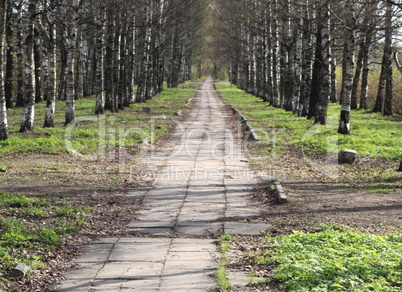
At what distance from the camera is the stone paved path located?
19.1 ft

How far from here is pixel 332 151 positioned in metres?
14.9

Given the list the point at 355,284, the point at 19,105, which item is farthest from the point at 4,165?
the point at 19,105

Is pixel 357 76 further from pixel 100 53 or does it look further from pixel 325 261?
pixel 325 261

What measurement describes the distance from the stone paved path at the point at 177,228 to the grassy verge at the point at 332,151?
1.43 meters

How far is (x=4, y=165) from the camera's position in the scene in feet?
39.6

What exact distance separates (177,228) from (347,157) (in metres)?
7.19

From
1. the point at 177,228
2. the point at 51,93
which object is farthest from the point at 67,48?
the point at 177,228

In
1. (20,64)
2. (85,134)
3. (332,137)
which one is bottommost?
(85,134)

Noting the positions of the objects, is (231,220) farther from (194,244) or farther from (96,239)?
(96,239)

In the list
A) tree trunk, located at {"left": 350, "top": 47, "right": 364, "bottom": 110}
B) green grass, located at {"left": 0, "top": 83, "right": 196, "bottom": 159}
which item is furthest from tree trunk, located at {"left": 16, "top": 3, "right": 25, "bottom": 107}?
tree trunk, located at {"left": 350, "top": 47, "right": 364, "bottom": 110}

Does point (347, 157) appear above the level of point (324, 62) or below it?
below

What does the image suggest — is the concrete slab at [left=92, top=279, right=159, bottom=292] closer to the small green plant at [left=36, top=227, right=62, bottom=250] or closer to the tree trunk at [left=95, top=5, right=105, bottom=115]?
the small green plant at [left=36, top=227, right=62, bottom=250]

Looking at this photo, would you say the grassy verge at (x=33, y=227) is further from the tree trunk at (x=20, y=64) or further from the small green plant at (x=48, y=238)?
the tree trunk at (x=20, y=64)

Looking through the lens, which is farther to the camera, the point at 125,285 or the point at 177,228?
the point at 177,228
